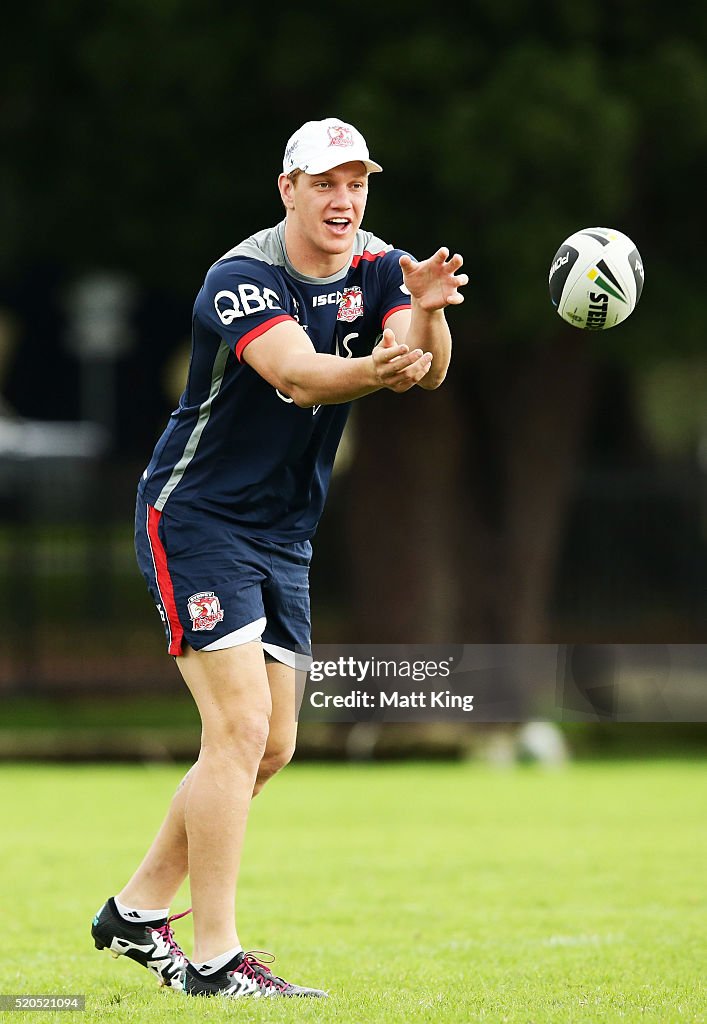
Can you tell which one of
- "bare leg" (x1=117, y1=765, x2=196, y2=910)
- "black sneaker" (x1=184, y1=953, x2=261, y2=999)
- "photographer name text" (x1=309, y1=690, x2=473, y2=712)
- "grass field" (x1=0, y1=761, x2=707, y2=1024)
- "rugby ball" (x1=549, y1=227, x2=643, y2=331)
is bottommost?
"grass field" (x1=0, y1=761, x2=707, y2=1024)

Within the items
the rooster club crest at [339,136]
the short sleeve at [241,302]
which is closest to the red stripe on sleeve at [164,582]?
the short sleeve at [241,302]

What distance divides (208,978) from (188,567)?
1.29 m

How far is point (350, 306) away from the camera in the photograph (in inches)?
218

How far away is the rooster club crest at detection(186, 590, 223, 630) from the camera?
5.44m

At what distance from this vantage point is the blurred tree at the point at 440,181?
14023mm

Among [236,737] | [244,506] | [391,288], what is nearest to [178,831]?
[236,737]

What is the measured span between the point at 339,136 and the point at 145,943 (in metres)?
2.68

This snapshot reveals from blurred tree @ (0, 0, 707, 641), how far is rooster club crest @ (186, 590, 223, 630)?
893cm

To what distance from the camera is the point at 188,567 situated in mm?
5520

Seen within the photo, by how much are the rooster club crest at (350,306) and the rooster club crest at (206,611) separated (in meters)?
0.98

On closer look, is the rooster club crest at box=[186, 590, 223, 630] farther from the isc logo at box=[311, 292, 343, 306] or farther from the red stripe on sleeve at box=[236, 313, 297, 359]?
the isc logo at box=[311, 292, 343, 306]

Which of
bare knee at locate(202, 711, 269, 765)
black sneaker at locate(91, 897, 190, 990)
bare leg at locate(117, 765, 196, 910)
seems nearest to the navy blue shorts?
bare knee at locate(202, 711, 269, 765)

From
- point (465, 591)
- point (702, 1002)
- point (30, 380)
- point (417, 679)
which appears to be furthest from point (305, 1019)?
point (30, 380)

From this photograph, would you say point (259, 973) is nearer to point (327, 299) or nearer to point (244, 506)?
point (244, 506)
